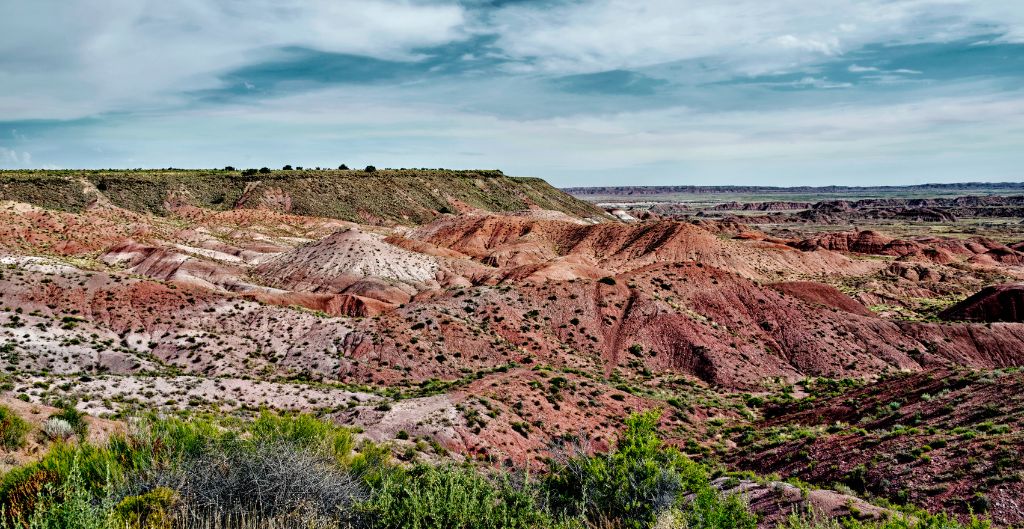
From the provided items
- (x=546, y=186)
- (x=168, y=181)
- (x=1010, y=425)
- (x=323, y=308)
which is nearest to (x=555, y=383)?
(x=1010, y=425)

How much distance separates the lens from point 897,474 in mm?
17438

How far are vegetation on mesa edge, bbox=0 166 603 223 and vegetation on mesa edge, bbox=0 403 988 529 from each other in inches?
4033

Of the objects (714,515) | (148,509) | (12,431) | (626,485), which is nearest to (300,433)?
(148,509)

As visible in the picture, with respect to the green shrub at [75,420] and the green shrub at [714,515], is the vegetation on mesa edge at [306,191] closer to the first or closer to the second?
the green shrub at [75,420]

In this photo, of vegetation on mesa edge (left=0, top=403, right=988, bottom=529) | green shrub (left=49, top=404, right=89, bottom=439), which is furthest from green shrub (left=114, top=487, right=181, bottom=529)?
green shrub (left=49, top=404, right=89, bottom=439)

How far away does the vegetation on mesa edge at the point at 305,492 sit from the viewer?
997cm

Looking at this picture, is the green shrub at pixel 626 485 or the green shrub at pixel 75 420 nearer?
the green shrub at pixel 626 485

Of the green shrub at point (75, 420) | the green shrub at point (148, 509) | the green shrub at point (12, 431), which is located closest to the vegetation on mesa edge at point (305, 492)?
the green shrub at point (148, 509)

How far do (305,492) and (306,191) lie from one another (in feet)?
397

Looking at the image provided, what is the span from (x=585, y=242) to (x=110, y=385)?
66539 mm

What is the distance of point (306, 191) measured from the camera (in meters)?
124

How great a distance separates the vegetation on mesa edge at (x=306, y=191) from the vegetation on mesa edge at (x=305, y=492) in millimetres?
102434

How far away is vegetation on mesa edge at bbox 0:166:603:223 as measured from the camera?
329 ft

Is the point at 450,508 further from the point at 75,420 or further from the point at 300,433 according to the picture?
the point at 75,420
